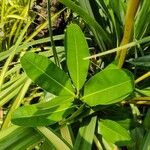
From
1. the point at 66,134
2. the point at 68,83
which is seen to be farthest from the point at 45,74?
the point at 66,134

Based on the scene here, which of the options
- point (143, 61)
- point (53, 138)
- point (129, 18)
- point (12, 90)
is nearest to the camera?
point (129, 18)

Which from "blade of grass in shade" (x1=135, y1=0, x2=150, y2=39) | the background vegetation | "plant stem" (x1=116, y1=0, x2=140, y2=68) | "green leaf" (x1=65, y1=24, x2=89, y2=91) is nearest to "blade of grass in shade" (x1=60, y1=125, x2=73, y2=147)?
the background vegetation

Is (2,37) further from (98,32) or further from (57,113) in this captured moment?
(57,113)

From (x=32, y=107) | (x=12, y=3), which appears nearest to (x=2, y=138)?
(x=32, y=107)

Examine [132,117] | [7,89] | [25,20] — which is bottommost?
[132,117]

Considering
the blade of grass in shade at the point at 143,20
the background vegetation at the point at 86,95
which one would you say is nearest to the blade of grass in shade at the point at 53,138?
the background vegetation at the point at 86,95

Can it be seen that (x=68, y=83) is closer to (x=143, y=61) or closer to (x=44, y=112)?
(x=44, y=112)
